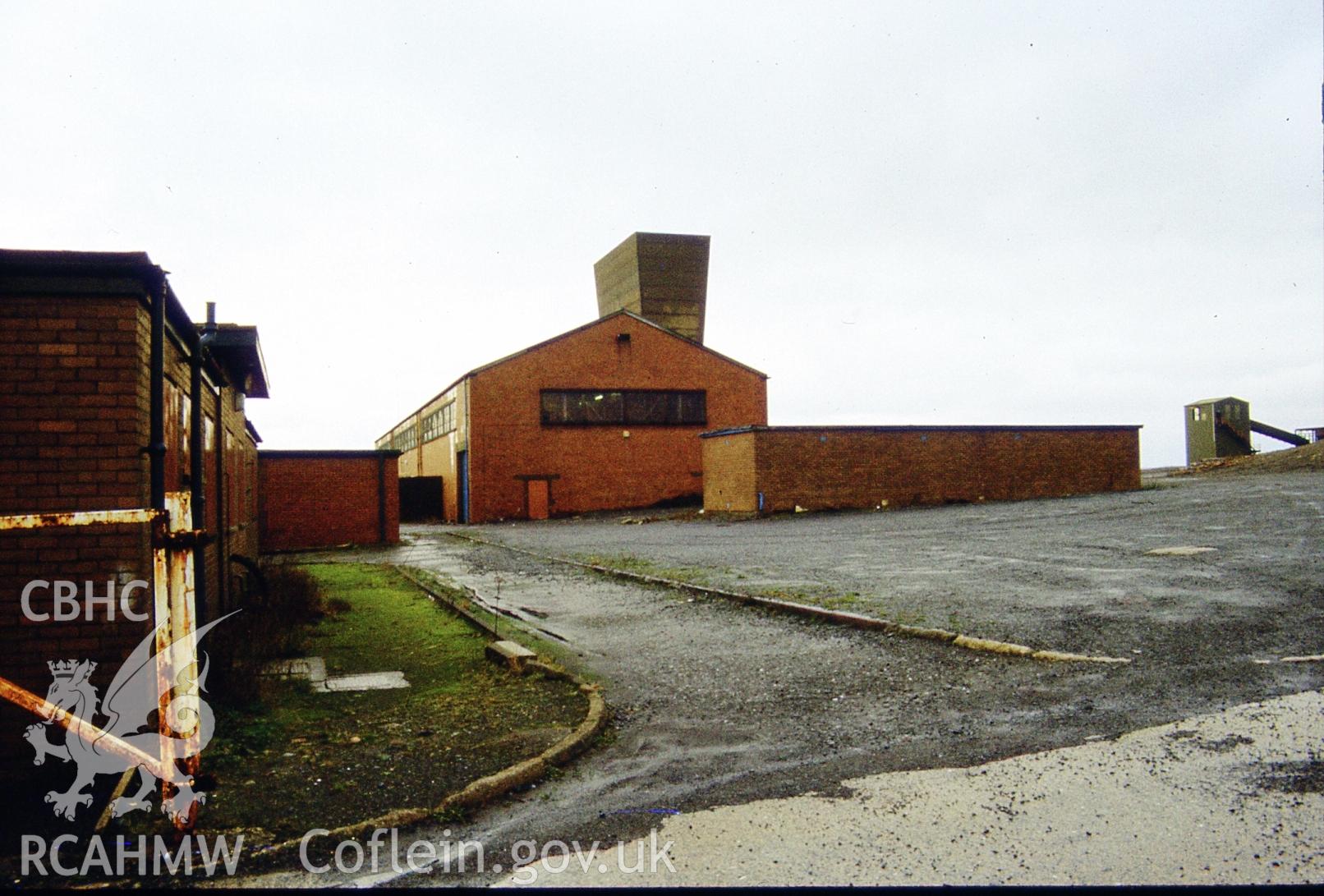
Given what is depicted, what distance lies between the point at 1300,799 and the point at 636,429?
116ft

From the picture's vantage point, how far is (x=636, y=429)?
127 feet

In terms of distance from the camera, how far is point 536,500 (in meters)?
37.2

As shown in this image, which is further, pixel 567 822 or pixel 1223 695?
pixel 1223 695

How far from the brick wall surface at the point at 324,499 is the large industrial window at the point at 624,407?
11.1 metres

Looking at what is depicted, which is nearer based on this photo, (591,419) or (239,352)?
(239,352)

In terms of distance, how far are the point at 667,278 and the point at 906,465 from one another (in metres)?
28.7

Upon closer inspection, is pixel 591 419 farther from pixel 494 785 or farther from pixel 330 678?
pixel 494 785

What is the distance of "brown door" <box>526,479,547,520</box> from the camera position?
37219mm

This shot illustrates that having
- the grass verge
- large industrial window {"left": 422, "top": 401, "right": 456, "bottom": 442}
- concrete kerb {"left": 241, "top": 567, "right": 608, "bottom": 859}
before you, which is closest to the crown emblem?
the grass verge

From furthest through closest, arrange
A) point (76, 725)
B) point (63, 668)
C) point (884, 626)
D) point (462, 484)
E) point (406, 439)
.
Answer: point (406, 439) → point (462, 484) → point (884, 626) → point (63, 668) → point (76, 725)

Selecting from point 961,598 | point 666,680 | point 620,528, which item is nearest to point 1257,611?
point 961,598

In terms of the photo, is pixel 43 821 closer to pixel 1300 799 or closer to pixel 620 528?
pixel 1300 799

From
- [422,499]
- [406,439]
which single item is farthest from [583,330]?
[406,439]

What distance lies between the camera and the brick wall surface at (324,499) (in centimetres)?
2623
